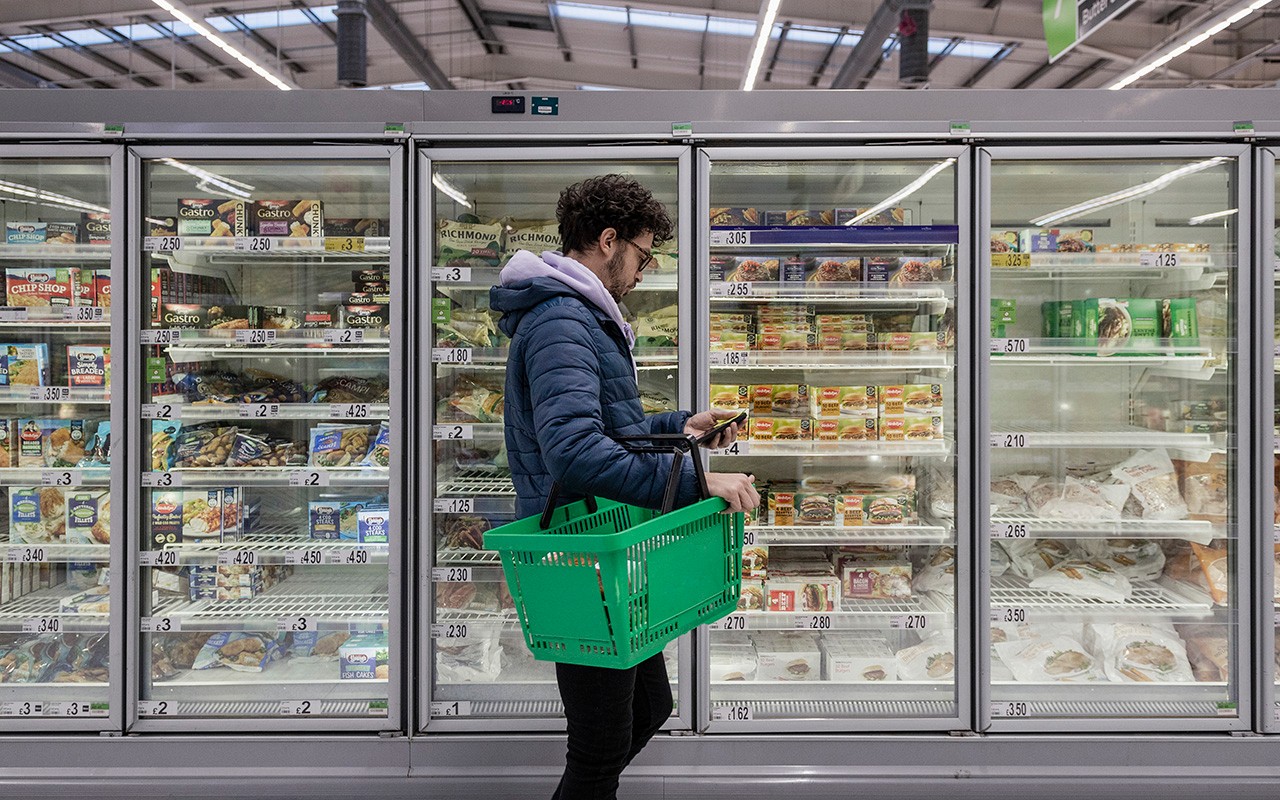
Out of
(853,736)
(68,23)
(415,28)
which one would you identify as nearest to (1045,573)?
(853,736)

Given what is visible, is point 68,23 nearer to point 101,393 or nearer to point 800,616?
point 101,393

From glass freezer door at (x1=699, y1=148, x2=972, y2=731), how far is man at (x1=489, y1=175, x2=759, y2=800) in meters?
0.84

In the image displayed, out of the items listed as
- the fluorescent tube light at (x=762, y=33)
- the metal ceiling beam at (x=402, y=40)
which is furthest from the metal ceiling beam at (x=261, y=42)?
the fluorescent tube light at (x=762, y=33)

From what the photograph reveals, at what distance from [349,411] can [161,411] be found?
610 millimetres

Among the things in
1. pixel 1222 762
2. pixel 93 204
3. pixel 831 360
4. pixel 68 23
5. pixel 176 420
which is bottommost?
pixel 1222 762

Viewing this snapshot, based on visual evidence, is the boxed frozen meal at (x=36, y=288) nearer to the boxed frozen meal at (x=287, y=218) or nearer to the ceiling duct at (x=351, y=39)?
the boxed frozen meal at (x=287, y=218)

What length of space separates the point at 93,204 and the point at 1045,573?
3937mm

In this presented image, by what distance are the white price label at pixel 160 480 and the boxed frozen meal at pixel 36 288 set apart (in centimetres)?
69

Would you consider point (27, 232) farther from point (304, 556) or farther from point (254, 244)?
point (304, 556)

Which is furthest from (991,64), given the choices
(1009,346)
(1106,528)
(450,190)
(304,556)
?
(304,556)

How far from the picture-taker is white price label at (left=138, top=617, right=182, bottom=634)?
2.65 m

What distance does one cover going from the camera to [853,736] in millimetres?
2641

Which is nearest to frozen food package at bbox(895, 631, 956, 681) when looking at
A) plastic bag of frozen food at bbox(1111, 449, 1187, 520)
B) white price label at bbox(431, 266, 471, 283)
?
plastic bag of frozen food at bbox(1111, 449, 1187, 520)

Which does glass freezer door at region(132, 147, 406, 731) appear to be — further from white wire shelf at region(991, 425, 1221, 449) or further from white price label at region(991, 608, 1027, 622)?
white wire shelf at region(991, 425, 1221, 449)
